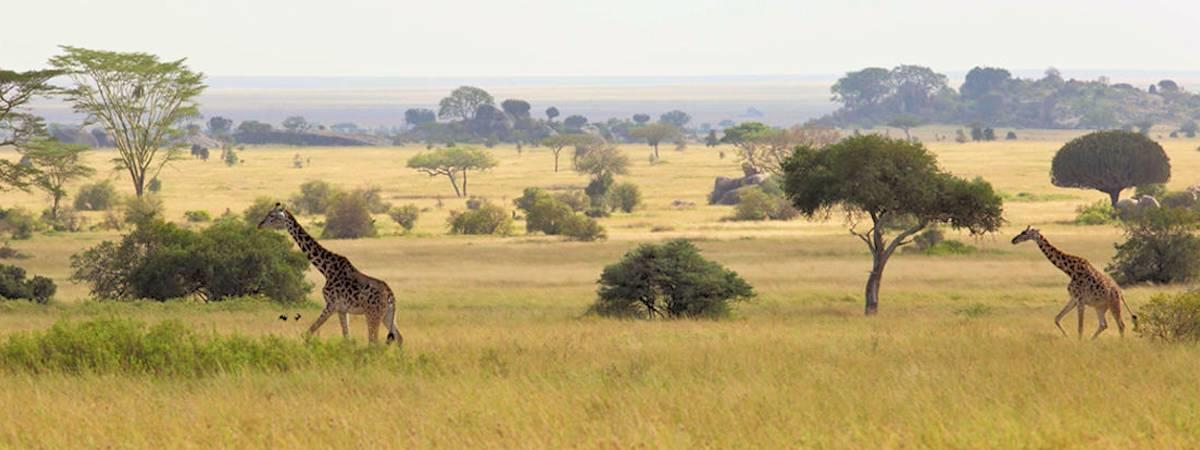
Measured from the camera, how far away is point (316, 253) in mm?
18656

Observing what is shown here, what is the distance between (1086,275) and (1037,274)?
24360mm

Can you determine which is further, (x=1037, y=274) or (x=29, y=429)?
(x=1037, y=274)

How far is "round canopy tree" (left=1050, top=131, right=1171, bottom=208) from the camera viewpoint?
87312 mm

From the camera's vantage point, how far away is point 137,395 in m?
13.3

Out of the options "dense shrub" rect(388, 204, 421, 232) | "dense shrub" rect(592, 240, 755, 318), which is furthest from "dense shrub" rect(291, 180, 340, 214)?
"dense shrub" rect(592, 240, 755, 318)

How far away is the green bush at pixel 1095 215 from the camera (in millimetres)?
69438

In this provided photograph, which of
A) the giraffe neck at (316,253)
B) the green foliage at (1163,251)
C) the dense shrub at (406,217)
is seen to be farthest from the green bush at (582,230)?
the giraffe neck at (316,253)

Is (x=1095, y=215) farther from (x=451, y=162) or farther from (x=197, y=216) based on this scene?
(x=451, y=162)

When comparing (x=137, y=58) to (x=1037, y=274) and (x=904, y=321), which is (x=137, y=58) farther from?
(x=904, y=321)

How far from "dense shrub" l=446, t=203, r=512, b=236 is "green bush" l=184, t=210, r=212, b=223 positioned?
50.9 feet

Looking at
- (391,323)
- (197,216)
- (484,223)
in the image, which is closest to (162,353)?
(391,323)

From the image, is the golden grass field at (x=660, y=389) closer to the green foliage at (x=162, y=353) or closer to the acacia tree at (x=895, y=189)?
the green foliage at (x=162, y=353)

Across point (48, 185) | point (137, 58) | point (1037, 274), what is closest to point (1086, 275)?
point (1037, 274)

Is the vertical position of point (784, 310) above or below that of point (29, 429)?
below
